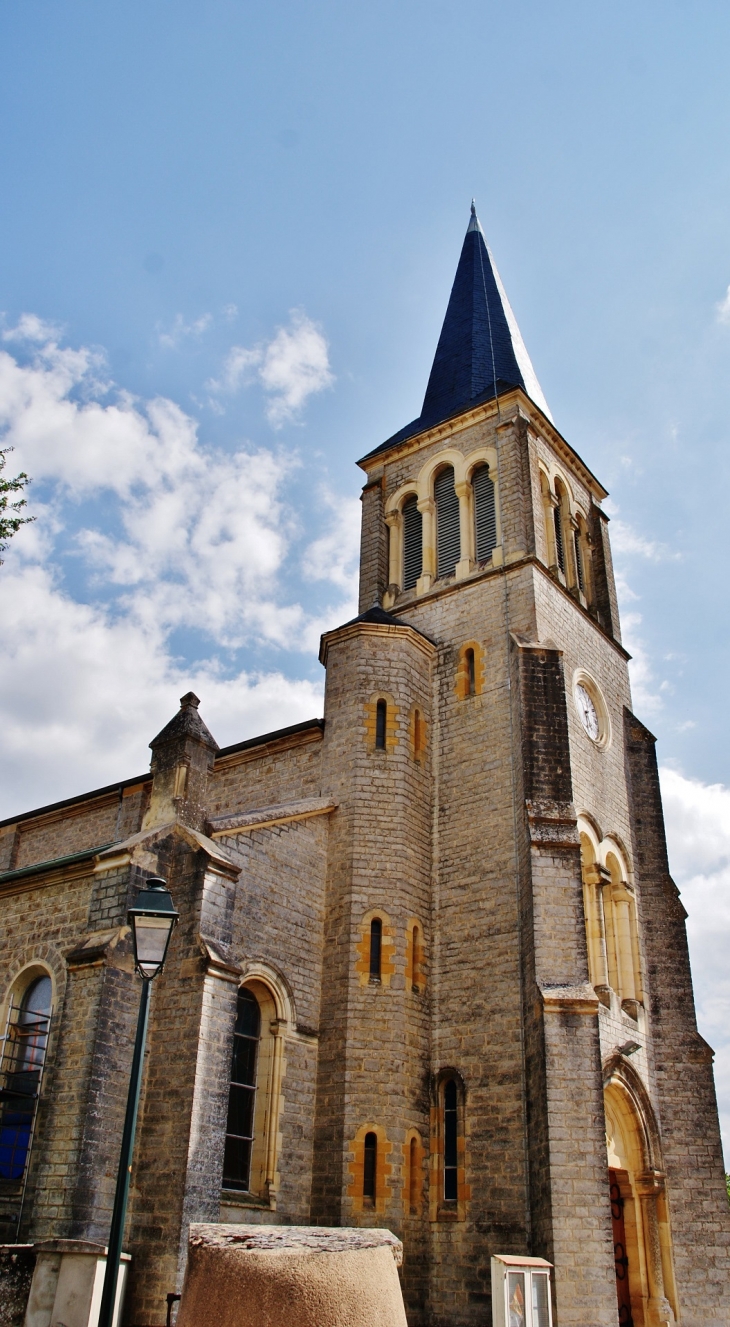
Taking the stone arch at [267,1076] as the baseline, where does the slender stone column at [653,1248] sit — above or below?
below

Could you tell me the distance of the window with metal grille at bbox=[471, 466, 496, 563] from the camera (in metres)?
22.1

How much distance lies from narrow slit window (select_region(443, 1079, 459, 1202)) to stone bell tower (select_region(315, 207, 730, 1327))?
61 mm

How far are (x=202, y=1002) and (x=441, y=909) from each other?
606 cm

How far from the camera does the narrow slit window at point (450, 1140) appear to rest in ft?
52.6

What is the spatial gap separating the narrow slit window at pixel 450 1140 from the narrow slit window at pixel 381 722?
19.5 ft

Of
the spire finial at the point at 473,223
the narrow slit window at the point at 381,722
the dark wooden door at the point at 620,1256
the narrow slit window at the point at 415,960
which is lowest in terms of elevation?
the dark wooden door at the point at 620,1256

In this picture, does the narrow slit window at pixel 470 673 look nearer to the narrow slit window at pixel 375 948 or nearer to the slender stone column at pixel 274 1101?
the narrow slit window at pixel 375 948

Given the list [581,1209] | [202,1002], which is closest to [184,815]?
[202,1002]

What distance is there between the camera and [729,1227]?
57.3 feet

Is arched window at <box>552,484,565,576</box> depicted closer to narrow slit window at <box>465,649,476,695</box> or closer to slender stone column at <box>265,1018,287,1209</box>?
narrow slit window at <box>465,649,476,695</box>

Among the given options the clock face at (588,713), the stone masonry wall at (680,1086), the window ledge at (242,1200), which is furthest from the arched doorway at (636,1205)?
the clock face at (588,713)

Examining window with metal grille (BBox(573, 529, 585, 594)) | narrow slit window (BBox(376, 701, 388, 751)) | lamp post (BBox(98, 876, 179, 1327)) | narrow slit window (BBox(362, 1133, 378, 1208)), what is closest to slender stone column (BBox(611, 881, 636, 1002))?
narrow slit window (BBox(376, 701, 388, 751))

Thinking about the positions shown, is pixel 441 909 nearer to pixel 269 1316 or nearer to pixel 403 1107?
pixel 403 1107

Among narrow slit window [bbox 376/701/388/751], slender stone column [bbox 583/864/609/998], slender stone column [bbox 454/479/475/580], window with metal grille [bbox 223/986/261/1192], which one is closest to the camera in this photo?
window with metal grille [bbox 223/986/261/1192]
